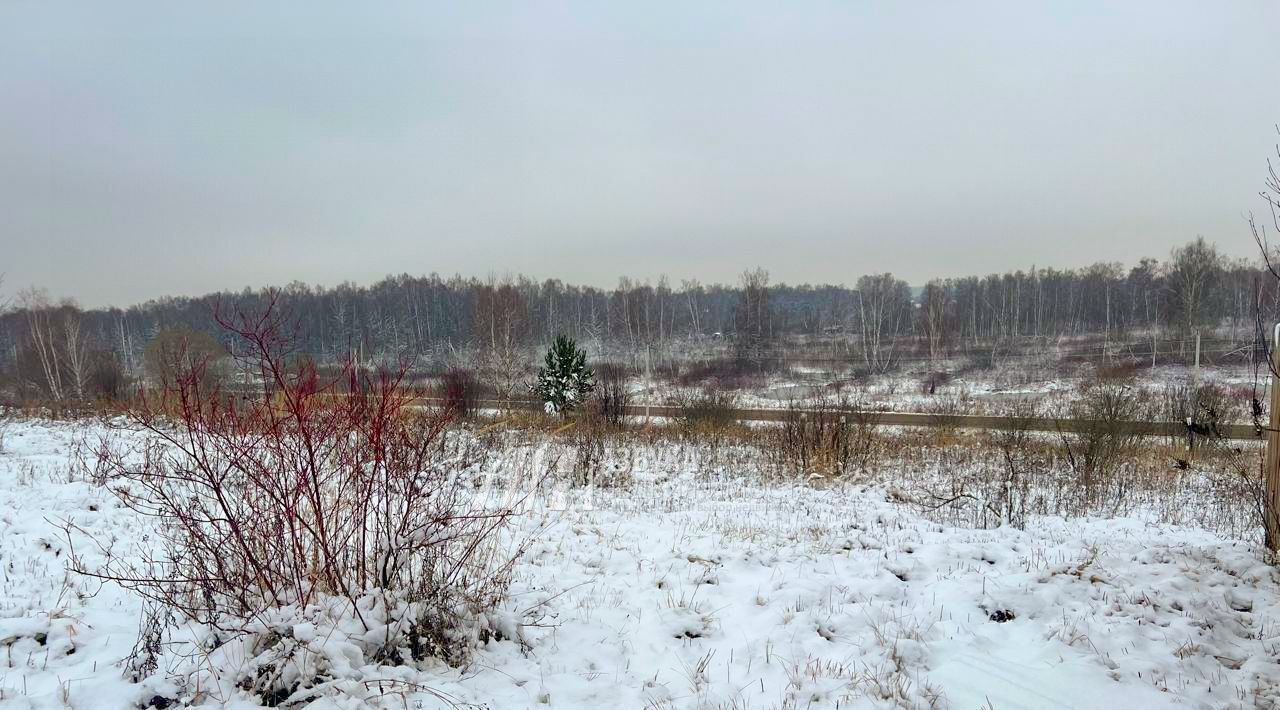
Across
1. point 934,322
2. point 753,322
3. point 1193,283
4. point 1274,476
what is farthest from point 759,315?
point 1274,476

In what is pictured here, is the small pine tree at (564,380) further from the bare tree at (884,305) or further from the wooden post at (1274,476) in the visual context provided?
the bare tree at (884,305)

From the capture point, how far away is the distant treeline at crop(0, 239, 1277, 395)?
4034cm

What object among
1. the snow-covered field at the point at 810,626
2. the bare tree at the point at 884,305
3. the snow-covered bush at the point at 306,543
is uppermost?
the bare tree at the point at 884,305

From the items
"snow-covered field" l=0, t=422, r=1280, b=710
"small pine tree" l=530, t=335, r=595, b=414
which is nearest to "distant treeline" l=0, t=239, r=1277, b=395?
"small pine tree" l=530, t=335, r=595, b=414

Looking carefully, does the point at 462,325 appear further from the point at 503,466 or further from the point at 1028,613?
the point at 1028,613

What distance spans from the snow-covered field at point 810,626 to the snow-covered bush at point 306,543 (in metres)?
0.17

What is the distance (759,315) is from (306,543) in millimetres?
46760

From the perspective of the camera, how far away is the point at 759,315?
48.4 meters

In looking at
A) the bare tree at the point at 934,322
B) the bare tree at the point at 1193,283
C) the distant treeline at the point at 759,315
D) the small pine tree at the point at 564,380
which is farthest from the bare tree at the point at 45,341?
the bare tree at the point at 1193,283

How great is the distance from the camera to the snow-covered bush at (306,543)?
306 centimetres

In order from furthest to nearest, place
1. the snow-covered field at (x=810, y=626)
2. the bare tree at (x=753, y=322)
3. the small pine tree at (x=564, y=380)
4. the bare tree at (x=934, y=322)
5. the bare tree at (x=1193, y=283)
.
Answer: the bare tree at (x=753, y=322)
the bare tree at (x=934, y=322)
the bare tree at (x=1193, y=283)
the small pine tree at (x=564, y=380)
the snow-covered field at (x=810, y=626)

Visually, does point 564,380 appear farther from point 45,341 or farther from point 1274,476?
point 45,341

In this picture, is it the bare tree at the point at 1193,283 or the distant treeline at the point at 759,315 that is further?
the distant treeline at the point at 759,315

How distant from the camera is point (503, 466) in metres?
10.7
